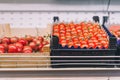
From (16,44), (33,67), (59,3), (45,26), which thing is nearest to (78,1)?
(59,3)

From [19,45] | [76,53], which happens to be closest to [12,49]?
[19,45]

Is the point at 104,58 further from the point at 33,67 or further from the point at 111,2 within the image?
the point at 111,2

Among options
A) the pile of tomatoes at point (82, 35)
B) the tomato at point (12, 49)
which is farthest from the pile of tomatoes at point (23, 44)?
the pile of tomatoes at point (82, 35)

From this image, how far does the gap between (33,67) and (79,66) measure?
0.23 m

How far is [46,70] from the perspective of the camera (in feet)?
4.32

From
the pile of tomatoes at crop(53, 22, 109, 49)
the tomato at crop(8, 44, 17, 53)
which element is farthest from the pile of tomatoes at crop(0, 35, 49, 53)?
the pile of tomatoes at crop(53, 22, 109, 49)

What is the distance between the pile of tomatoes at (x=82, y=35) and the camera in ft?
4.40

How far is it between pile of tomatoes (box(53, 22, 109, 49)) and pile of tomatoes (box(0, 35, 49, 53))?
5.0 inches

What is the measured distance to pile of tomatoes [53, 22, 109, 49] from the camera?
4.40ft

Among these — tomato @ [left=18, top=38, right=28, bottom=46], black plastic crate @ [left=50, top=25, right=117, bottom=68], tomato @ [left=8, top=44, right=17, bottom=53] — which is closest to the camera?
black plastic crate @ [left=50, top=25, right=117, bottom=68]

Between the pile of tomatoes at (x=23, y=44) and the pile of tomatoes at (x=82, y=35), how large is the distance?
0.13m

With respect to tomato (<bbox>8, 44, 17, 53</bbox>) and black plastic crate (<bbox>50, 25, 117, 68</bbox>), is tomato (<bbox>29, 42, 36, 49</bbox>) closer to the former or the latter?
tomato (<bbox>8, 44, 17, 53</bbox>)

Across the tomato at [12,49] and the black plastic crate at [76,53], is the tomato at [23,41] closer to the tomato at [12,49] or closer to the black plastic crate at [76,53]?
the tomato at [12,49]

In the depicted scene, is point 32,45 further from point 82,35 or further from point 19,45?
point 82,35
